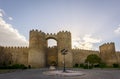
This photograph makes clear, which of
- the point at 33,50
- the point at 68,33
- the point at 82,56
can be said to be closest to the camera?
the point at 33,50

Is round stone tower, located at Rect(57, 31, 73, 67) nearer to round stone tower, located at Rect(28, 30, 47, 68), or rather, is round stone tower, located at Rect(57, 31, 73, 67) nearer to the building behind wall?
the building behind wall

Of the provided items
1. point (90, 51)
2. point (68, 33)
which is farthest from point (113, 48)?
point (68, 33)

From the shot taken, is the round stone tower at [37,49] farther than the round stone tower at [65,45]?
No

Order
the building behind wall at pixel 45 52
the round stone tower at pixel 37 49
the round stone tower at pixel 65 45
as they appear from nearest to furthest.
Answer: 1. the round stone tower at pixel 37 49
2. the building behind wall at pixel 45 52
3. the round stone tower at pixel 65 45

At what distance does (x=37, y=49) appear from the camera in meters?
39.9

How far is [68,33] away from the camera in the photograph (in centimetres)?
4256

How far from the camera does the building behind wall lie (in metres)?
39.9

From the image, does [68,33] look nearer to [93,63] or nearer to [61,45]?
[61,45]

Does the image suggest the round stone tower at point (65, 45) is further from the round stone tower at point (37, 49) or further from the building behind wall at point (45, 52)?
the round stone tower at point (37, 49)

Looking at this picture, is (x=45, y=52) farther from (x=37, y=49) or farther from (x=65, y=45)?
(x=65, y=45)

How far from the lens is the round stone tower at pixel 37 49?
39.5 metres

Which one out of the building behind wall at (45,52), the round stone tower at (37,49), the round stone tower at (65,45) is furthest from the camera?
the round stone tower at (65,45)

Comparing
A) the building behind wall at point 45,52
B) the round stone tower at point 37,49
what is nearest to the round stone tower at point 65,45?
the building behind wall at point 45,52

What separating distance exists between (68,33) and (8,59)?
16.5 m
